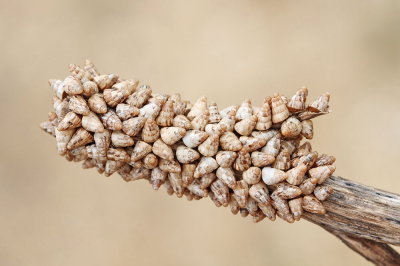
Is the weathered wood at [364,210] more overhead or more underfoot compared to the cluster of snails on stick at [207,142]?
more underfoot

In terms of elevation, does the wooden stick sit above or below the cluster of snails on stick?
below

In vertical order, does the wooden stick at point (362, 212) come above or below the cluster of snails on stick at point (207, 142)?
below

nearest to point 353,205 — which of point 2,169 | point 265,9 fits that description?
point 265,9

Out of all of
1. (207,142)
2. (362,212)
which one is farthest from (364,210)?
(207,142)

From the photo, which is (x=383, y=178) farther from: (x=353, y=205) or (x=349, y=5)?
A: (x=353, y=205)

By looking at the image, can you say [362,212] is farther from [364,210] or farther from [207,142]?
[207,142]
